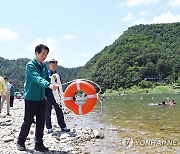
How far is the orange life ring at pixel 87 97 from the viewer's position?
7.34 meters

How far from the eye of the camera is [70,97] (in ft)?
25.0

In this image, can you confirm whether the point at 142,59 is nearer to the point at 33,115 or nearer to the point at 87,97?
the point at 87,97

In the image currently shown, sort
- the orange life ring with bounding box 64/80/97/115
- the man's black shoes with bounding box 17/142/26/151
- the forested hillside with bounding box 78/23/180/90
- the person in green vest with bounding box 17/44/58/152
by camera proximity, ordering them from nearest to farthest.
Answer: the person in green vest with bounding box 17/44/58/152
the man's black shoes with bounding box 17/142/26/151
the orange life ring with bounding box 64/80/97/115
the forested hillside with bounding box 78/23/180/90

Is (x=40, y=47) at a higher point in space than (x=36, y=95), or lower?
higher

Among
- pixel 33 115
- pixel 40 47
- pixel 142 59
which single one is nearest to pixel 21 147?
pixel 33 115

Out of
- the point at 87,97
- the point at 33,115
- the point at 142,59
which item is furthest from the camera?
the point at 142,59

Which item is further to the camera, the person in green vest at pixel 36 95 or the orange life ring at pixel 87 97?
the orange life ring at pixel 87 97

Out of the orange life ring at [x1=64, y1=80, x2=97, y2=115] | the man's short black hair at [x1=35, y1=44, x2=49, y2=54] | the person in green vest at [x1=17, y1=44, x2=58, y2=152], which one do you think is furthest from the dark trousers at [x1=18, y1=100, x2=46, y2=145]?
the orange life ring at [x1=64, y1=80, x2=97, y2=115]

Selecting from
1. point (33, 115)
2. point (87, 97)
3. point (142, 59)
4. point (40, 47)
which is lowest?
point (33, 115)

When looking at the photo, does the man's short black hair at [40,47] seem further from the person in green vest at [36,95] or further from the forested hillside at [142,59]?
the forested hillside at [142,59]

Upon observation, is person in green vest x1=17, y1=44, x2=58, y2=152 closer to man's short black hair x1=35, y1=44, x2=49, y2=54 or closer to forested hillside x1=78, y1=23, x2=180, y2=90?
man's short black hair x1=35, y1=44, x2=49, y2=54

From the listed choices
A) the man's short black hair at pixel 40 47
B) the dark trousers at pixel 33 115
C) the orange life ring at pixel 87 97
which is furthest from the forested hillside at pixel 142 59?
the man's short black hair at pixel 40 47

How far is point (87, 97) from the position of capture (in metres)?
7.38

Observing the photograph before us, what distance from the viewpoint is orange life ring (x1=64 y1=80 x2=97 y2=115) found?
7.34 metres
